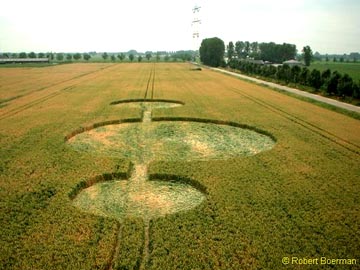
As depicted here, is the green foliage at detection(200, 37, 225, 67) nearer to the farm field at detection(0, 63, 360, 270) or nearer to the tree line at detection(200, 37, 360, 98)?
the tree line at detection(200, 37, 360, 98)

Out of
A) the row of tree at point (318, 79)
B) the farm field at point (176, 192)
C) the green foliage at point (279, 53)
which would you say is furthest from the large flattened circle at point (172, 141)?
the green foliage at point (279, 53)

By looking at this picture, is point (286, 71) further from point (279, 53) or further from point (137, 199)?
point (279, 53)

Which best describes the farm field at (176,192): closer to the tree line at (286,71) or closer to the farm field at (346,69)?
the tree line at (286,71)

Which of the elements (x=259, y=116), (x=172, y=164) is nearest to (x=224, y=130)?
(x=259, y=116)

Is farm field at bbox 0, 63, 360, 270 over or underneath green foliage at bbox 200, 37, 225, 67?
underneath

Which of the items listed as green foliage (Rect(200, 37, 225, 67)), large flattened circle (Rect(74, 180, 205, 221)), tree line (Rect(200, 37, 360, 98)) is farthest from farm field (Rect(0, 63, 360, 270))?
green foliage (Rect(200, 37, 225, 67))

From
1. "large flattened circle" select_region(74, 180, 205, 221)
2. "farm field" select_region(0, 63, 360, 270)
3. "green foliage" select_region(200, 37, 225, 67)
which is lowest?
"large flattened circle" select_region(74, 180, 205, 221)
